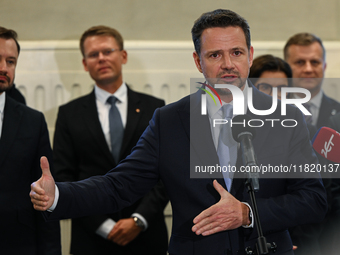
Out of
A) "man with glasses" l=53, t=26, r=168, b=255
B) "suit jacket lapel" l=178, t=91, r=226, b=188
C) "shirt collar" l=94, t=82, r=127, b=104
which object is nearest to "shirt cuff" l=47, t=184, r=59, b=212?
"suit jacket lapel" l=178, t=91, r=226, b=188

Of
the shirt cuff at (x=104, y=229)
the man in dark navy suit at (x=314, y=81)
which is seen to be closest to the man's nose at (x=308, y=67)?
the man in dark navy suit at (x=314, y=81)

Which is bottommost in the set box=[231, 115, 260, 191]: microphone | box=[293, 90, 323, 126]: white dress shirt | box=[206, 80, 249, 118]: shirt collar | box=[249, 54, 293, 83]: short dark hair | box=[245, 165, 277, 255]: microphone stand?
box=[245, 165, 277, 255]: microphone stand

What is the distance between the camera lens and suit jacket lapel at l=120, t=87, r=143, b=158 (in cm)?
251

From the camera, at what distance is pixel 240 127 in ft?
4.16

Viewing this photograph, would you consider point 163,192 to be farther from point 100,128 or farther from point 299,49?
point 299,49

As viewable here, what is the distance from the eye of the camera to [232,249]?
1412 mm

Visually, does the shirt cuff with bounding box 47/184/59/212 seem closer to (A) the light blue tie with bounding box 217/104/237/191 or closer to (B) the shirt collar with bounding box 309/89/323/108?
(A) the light blue tie with bounding box 217/104/237/191

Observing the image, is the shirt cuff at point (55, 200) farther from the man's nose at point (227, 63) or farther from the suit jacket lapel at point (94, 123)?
the suit jacket lapel at point (94, 123)

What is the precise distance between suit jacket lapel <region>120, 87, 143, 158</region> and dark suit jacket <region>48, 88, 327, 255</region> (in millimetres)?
911

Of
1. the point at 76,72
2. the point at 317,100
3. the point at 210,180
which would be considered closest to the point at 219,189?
the point at 210,180

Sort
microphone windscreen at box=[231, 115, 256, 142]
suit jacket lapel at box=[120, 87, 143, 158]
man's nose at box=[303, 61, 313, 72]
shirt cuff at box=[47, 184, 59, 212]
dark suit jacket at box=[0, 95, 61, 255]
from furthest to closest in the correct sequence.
Result: man's nose at box=[303, 61, 313, 72] → suit jacket lapel at box=[120, 87, 143, 158] → dark suit jacket at box=[0, 95, 61, 255] → shirt cuff at box=[47, 184, 59, 212] → microphone windscreen at box=[231, 115, 256, 142]

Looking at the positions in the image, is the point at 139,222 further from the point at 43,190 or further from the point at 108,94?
the point at 43,190

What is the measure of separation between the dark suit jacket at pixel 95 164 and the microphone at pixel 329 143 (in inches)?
45.9

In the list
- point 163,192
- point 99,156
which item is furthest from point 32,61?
point 163,192
